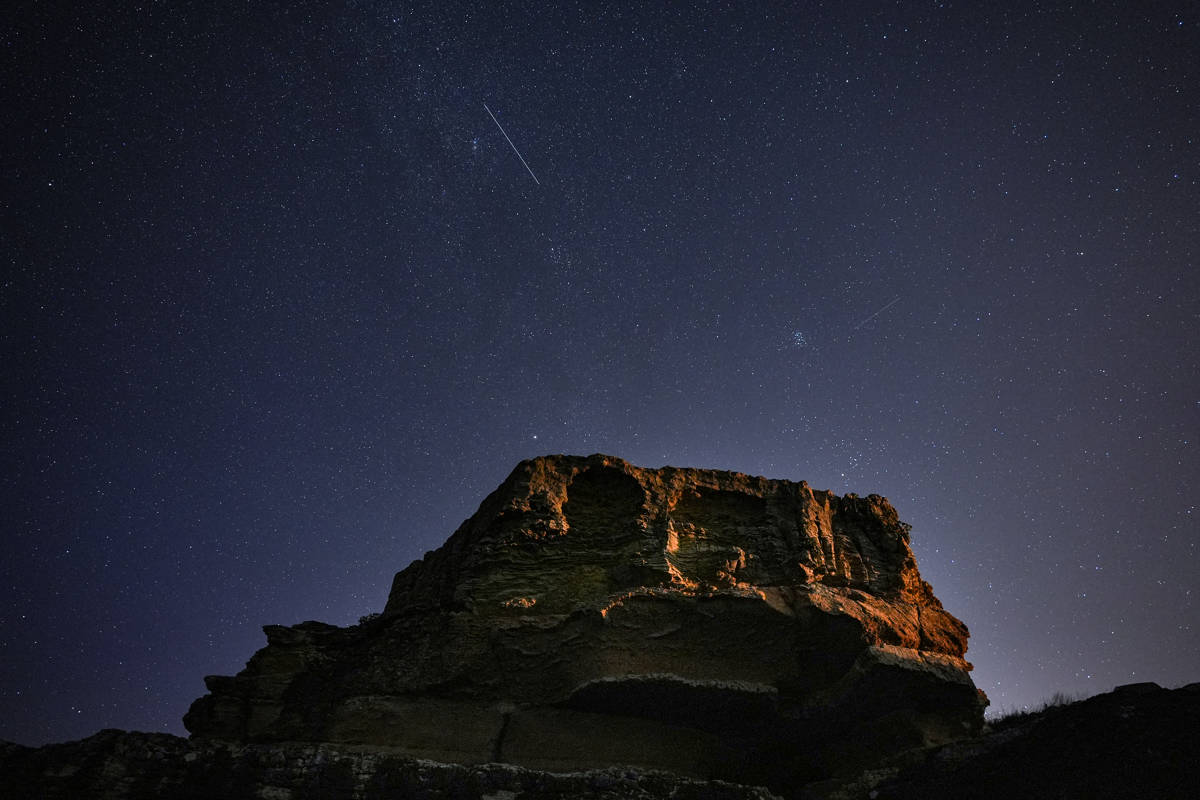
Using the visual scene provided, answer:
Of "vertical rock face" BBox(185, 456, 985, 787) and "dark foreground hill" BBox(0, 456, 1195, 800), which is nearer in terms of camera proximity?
"dark foreground hill" BBox(0, 456, 1195, 800)

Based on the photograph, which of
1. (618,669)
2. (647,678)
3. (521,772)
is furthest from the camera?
(618,669)

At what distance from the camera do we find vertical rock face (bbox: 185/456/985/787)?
33.4 ft

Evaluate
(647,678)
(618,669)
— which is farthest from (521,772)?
(647,678)

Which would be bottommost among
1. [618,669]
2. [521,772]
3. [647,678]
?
[521,772]

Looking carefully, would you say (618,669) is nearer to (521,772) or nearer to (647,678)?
(647,678)

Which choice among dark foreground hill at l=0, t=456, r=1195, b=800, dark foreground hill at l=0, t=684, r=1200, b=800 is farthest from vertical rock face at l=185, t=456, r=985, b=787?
dark foreground hill at l=0, t=684, r=1200, b=800

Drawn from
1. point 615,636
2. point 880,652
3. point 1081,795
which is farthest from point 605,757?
point 1081,795

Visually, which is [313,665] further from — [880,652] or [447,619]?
[880,652]

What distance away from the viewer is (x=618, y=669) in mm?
10258

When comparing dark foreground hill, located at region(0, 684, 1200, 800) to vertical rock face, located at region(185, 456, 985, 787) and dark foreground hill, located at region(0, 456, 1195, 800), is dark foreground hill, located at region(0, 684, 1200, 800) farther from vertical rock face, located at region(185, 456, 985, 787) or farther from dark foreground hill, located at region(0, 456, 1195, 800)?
vertical rock face, located at region(185, 456, 985, 787)

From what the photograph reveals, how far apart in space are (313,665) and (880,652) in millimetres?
9787

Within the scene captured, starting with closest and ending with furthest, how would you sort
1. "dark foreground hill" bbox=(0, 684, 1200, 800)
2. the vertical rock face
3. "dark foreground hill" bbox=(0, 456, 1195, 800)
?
"dark foreground hill" bbox=(0, 684, 1200, 800), "dark foreground hill" bbox=(0, 456, 1195, 800), the vertical rock face

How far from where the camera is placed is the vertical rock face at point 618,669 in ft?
33.4

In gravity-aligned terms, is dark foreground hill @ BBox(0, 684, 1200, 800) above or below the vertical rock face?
below
